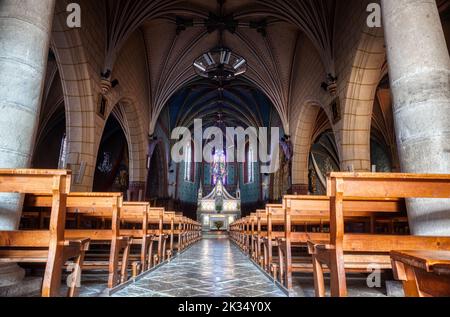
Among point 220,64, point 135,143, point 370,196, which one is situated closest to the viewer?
point 370,196

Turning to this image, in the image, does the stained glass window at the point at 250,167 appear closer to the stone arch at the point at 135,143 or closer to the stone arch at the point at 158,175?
the stone arch at the point at 158,175

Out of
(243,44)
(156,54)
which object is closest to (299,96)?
(243,44)

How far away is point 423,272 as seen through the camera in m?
1.33

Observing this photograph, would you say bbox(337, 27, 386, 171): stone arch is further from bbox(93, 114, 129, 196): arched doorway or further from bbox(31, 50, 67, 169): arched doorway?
bbox(93, 114, 129, 196): arched doorway

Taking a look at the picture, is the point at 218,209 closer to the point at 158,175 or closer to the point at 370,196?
the point at 158,175

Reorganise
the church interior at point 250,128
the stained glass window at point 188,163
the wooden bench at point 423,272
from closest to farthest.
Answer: the wooden bench at point 423,272 < the church interior at point 250,128 < the stained glass window at point 188,163

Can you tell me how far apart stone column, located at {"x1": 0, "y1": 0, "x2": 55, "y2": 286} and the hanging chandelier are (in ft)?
30.8

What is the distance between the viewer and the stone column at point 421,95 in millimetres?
2766

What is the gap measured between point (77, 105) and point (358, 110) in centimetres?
717

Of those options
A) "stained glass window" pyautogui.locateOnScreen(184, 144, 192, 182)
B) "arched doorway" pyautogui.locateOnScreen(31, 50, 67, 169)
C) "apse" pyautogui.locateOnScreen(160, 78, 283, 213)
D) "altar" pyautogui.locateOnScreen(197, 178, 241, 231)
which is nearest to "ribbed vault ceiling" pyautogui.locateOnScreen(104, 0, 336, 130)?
"apse" pyautogui.locateOnScreen(160, 78, 283, 213)

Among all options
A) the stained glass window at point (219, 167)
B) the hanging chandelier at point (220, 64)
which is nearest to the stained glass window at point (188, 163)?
the stained glass window at point (219, 167)

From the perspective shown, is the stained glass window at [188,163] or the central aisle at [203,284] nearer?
the central aisle at [203,284]

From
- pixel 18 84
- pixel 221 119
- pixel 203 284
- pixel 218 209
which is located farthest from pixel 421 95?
pixel 218 209
